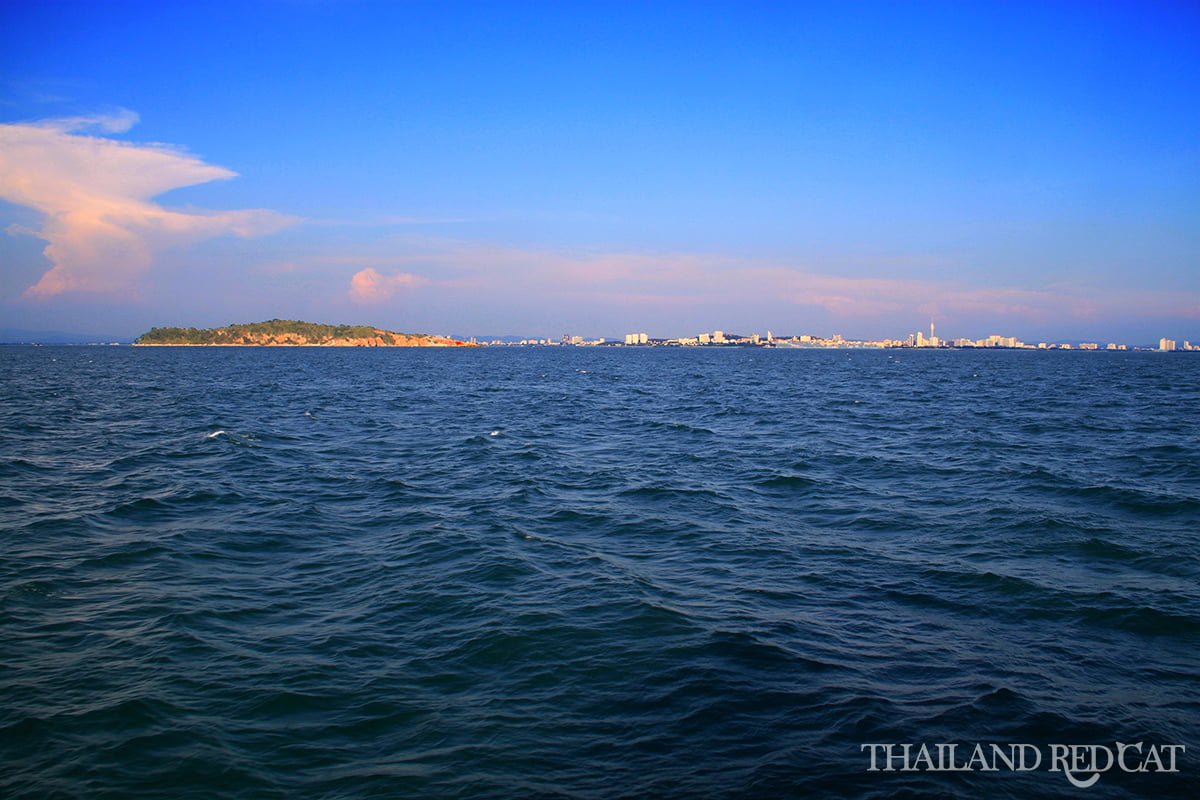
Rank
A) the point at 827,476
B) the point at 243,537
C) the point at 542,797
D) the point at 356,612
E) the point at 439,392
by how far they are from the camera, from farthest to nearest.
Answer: the point at 439,392, the point at 827,476, the point at 243,537, the point at 356,612, the point at 542,797

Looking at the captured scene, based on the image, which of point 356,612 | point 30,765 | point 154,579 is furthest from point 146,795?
point 154,579

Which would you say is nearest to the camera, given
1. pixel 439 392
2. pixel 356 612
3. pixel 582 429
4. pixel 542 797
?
pixel 542 797

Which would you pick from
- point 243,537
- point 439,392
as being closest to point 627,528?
point 243,537

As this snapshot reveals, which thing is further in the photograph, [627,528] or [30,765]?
[627,528]

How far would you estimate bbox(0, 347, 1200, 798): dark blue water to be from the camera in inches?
303

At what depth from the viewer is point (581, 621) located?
11.6 metres

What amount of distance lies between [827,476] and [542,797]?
18709mm

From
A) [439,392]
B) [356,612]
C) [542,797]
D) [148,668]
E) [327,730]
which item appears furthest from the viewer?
[439,392]

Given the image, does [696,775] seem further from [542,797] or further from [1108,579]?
[1108,579]

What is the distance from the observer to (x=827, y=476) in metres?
23.8

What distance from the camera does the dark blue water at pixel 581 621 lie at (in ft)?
25.3

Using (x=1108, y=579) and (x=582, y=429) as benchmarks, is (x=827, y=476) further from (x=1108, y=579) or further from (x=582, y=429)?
(x=582, y=429)

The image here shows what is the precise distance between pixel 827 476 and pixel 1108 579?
10643 mm

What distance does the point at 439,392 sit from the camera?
6475 centimetres
